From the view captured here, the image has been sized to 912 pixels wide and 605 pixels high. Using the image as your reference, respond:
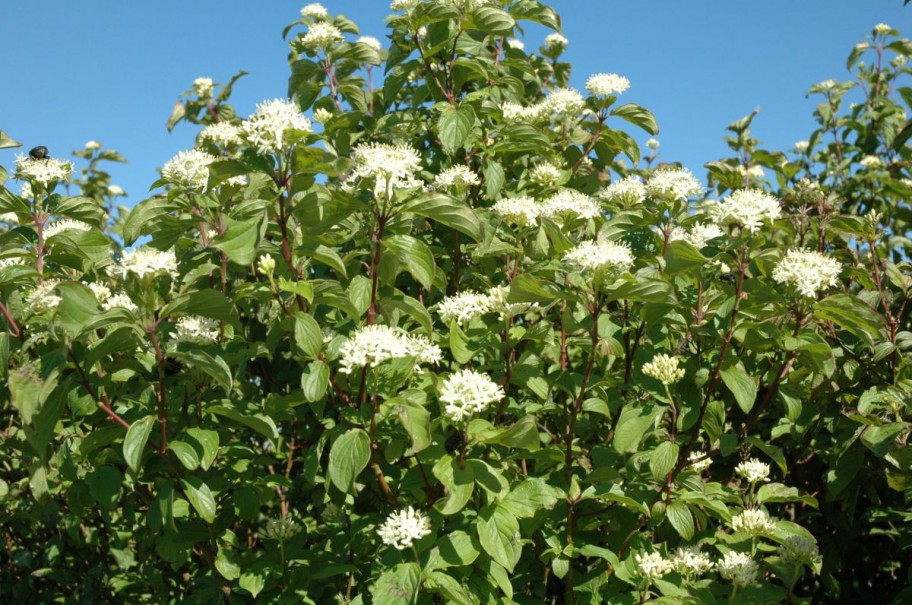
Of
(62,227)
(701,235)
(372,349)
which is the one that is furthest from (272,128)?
(701,235)

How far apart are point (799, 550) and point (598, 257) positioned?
1316mm

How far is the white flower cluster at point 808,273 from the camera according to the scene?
2.20m

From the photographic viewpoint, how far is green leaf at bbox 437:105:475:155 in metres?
2.81

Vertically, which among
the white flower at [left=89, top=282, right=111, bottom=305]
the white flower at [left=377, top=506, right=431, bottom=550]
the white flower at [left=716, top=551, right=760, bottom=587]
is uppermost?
the white flower at [left=89, top=282, right=111, bottom=305]

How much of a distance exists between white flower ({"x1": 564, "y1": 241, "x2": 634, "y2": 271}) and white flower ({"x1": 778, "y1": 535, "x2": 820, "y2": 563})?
47.0 inches

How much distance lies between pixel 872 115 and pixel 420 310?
4.33 metres

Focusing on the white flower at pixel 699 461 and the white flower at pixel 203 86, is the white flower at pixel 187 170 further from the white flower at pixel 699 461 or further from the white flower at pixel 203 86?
the white flower at pixel 699 461

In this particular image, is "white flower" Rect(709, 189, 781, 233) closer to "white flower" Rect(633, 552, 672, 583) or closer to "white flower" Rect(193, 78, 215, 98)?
"white flower" Rect(633, 552, 672, 583)

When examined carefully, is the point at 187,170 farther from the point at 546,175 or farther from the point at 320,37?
the point at 546,175

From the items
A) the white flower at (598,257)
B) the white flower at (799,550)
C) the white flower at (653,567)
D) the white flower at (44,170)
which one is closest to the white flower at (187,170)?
the white flower at (44,170)

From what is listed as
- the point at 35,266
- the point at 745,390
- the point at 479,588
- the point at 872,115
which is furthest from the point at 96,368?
the point at 872,115

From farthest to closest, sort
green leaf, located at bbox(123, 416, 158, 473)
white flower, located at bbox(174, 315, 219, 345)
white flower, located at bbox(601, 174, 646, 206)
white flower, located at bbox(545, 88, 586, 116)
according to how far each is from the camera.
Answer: white flower, located at bbox(545, 88, 586, 116) → white flower, located at bbox(601, 174, 646, 206) → white flower, located at bbox(174, 315, 219, 345) → green leaf, located at bbox(123, 416, 158, 473)

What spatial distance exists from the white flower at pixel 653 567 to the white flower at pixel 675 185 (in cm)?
126

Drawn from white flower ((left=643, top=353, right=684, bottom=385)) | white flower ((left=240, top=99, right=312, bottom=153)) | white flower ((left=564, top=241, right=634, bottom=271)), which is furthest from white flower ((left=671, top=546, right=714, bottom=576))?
white flower ((left=240, top=99, right=312, bottom=153))
